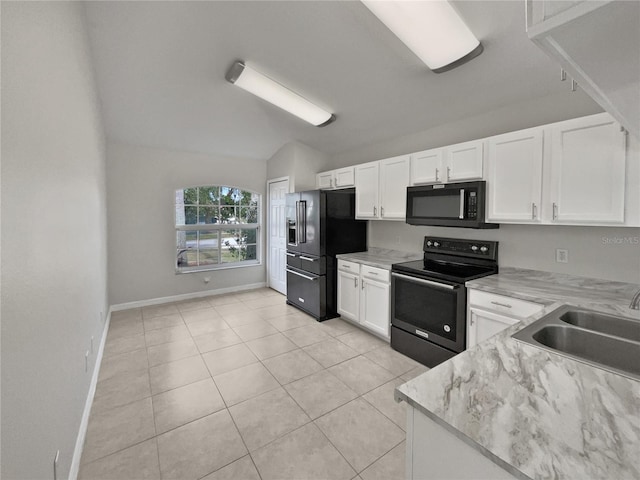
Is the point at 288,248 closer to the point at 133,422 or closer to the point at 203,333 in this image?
the point at 203,333

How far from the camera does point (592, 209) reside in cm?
198

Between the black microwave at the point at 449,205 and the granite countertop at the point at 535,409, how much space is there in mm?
1610

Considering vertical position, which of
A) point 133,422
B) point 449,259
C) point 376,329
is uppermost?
point 449,259

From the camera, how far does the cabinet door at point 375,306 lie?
3.12 metres

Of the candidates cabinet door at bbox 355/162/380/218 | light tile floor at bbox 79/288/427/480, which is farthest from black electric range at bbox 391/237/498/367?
cabinet door at bbox 355/162/380/218

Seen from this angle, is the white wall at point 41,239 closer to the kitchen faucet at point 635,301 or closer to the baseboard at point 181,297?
the kitchen faucet at point 635,301

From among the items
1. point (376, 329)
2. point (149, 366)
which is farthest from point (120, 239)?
point (376, 329)

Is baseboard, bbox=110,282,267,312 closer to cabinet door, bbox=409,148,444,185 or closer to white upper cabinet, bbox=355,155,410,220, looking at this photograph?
white upper cabinet, bbox=355,155,410,220

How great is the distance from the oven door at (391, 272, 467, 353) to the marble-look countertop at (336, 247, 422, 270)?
303mm

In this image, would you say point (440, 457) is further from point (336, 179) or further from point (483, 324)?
point (336, 179)

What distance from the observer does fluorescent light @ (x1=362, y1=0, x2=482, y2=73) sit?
5.77 ft

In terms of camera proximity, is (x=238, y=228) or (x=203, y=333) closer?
(x=203, y=333)

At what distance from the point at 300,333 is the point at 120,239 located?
302 centimetres

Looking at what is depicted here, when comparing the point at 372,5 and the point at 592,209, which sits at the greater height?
the point at 372,5
